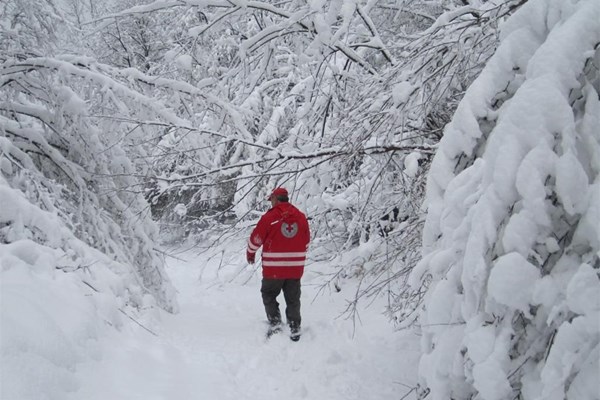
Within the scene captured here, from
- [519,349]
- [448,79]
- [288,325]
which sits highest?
[448,79]

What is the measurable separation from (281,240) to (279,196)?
0.55m

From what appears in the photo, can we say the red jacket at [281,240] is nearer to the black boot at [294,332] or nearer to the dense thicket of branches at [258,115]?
the dense thicket of branches at [258,115]

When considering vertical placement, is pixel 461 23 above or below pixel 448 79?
above

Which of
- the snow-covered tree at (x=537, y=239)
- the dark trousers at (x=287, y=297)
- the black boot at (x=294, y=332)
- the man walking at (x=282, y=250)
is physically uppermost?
the snow-covered tree at (x=537, y=239)

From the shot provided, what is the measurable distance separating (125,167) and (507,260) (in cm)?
495

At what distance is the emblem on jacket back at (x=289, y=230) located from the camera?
16.7ft

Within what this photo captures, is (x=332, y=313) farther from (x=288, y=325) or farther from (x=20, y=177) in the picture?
(x=20, y=177)

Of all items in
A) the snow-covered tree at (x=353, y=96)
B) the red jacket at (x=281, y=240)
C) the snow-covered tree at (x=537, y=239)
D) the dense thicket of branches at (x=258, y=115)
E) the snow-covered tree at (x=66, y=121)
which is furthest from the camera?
the red jacket at (x=281, y=240)

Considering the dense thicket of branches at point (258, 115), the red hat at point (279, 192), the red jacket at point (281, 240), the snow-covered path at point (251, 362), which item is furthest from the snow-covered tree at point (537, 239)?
the red jacket at point (281, 240)

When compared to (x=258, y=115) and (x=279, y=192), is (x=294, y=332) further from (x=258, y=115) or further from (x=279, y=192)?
(x=258, y=115)

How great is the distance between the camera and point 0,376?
214 cm

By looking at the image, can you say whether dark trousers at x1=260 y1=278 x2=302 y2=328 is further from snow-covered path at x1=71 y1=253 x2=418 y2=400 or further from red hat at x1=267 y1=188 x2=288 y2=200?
red hat at x1=267 y1=188 x2=288 y2=200

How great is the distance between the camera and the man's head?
15.8 ft

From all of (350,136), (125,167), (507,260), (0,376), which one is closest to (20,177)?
(125,167)
